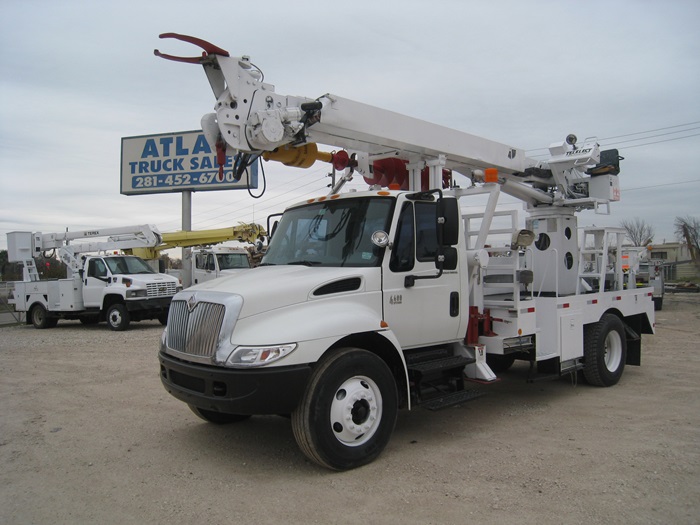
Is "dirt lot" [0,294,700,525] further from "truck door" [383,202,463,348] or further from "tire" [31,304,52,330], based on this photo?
"tire" [31,304,52,330]

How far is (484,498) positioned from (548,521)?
0.52m

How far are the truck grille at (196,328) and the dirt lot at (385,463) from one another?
3.59 ft

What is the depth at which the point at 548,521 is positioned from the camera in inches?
147

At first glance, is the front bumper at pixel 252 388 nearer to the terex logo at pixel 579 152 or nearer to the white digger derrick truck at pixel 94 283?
the terex logo at pixel 579 152

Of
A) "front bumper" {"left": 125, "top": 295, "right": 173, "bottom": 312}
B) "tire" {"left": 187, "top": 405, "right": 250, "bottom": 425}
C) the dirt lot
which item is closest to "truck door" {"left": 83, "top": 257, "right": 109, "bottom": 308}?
"front bumper" {"left": 125, "top": 295, "right": 173, "bottom": 312}

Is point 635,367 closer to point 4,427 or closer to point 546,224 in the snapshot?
point 546,224

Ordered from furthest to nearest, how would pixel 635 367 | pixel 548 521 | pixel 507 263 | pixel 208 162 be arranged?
pixel 208 162 < pixel 635 367 < pixel 507 263 < pixel 548 521

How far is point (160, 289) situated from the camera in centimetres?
1655

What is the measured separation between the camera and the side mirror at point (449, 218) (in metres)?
5.15

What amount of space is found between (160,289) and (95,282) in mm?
2146

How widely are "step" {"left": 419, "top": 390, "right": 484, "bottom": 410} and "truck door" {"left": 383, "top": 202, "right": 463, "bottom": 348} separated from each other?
56 cm

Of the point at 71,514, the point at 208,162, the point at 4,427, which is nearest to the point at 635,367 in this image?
the point at 71,514

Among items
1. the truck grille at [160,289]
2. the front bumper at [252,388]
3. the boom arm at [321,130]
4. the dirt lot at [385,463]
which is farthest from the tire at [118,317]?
the front bumper at [252,388]

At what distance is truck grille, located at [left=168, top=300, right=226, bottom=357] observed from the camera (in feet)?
14.8
